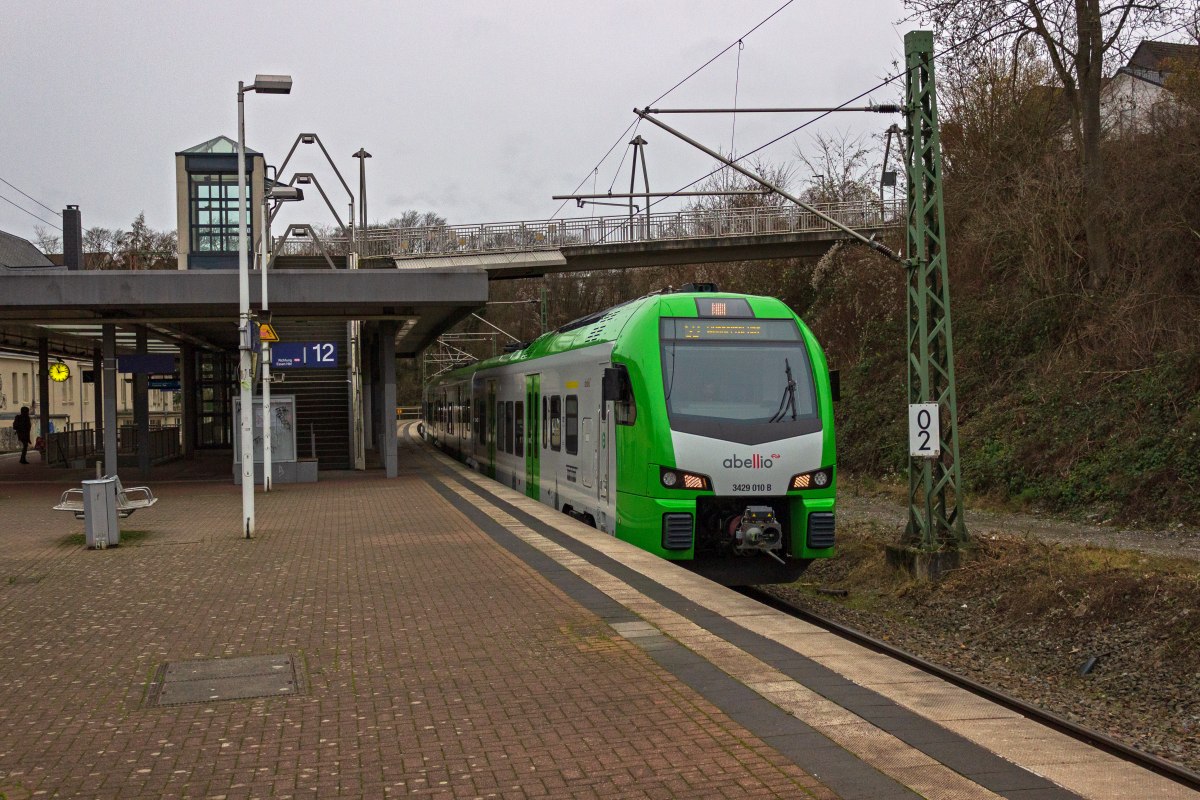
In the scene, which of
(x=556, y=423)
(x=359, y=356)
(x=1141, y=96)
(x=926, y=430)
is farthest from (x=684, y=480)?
(x=359, y=356)

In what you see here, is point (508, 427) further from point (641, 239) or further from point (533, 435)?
point (641, 239)

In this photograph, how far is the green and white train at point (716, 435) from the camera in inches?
460

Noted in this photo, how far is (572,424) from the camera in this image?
50.5 ft

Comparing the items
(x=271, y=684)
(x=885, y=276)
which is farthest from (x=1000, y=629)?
(x=885, y=276)

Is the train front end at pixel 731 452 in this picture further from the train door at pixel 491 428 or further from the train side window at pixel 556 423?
the train door at pixel 491 428

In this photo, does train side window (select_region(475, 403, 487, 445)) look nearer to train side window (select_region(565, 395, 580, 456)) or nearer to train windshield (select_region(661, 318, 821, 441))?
train side window (select_region(565, 395, 580, 456))

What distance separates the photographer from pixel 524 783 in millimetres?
4938

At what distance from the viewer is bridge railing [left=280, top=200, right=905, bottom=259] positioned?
3481cm

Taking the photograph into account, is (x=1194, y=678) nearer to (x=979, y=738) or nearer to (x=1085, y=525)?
(x=979, y=738)

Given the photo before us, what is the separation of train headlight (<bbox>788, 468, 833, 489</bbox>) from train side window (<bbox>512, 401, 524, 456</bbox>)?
8869 mm

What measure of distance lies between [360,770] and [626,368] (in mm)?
7758

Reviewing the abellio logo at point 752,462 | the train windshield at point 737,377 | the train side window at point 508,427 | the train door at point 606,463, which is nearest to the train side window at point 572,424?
the train door at point 606,463

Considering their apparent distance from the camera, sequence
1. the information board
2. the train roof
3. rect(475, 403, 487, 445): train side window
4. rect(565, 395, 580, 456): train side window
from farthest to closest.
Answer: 1. rect(475, 403, 487, 445): train side window
2. the information board
3. rect(565, 395, 580, 456): train side window
4. the train roof

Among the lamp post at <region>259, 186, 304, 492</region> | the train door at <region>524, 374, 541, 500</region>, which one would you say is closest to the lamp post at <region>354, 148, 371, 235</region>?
the lamp post at <region>259, 186, 304, 492</region>
